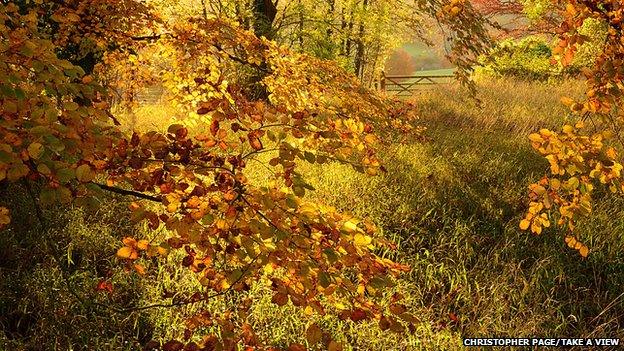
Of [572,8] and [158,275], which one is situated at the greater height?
[572,8]

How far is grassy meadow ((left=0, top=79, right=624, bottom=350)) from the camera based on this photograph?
3.40 metres

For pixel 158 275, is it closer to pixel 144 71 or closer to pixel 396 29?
pixel 144 71

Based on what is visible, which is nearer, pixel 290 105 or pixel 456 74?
pixel 456 74

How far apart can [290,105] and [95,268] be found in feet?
8.66

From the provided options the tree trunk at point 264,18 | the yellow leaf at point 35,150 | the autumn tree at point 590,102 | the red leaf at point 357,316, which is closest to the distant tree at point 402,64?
the tree trunk at point 264,18

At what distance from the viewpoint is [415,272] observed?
4.23 metres

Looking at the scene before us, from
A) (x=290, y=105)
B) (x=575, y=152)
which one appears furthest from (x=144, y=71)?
(x=575, y=152)

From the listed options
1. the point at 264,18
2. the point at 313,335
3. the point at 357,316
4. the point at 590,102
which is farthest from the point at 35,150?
the point at 264,18

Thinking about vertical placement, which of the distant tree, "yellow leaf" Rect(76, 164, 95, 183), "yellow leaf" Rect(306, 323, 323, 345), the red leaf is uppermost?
"yellow leaf" Rect(76, 164, 95, 183)

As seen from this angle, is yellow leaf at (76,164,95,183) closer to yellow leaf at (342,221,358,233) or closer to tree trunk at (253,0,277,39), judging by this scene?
yellow leaf at (342,221,358,233)

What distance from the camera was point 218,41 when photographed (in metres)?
5.02

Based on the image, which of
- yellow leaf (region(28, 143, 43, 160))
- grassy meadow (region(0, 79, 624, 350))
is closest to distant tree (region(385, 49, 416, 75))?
grassy meadow (region(0, 79, 624, 350))

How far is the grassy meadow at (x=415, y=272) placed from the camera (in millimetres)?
3400

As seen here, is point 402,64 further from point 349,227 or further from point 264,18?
point 349,227
